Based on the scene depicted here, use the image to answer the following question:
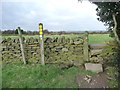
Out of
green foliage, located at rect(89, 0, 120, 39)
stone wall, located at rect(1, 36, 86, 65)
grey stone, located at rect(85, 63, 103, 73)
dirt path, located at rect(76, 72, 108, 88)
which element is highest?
green foliage, located at rect(89, 0, 120, 39)

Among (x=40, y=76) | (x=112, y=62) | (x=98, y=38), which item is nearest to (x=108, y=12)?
(x=112, y=62)

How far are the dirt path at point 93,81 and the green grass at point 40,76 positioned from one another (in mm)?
201

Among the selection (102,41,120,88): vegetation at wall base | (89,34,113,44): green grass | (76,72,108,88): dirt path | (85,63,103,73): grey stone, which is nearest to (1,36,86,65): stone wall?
(85,63,103,73): grey stone

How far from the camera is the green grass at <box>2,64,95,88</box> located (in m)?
9.04

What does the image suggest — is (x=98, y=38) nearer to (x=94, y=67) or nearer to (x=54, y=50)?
→ (x=54, y=50)

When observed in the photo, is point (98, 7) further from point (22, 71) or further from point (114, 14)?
point (22, 71)

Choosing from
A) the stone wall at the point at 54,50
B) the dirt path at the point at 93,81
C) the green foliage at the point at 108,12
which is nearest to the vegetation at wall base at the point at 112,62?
the dirt path at the point at 93,81

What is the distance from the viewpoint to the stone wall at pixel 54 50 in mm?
11312

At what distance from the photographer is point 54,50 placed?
37.4 feet

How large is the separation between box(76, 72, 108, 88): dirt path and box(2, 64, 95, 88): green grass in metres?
0.20

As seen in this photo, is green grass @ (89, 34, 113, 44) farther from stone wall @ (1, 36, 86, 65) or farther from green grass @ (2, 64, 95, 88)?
green grass @ (2, 64, 95, 88)

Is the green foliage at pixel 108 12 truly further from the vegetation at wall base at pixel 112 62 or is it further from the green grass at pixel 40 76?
the green grass at pixel 40 76

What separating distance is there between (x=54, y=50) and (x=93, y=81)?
2.64 meters

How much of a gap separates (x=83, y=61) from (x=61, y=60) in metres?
0.87
